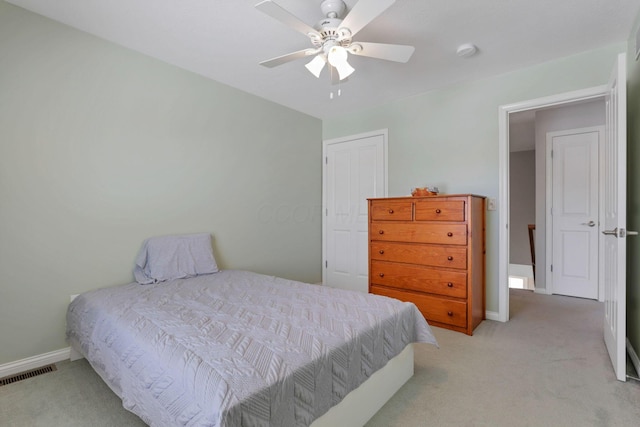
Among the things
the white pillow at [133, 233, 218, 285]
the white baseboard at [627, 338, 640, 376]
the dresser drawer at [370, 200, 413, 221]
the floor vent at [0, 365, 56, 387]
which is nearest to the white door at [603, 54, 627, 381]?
the white baseboard at [627, 338, 640, 376]

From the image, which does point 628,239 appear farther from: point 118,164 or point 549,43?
point 118,164

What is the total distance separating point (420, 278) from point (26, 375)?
10.1ft

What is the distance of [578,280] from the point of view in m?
3.87

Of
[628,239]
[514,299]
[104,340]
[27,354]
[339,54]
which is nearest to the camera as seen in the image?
[104,340]

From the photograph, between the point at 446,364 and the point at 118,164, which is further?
the point at 118,164

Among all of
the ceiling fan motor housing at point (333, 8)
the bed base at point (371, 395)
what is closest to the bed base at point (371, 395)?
the bed base at point (371, 395)

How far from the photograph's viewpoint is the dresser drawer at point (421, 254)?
2.73 metres

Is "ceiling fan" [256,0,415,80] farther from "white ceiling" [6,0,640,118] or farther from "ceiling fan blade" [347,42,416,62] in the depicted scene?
"white ceiling" [6,0,640,118]

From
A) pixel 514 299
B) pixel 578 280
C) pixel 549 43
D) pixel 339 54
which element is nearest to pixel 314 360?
pixel 339 54

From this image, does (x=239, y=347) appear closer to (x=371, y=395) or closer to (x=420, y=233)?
(x=371, y=395)

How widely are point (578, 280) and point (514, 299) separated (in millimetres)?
862

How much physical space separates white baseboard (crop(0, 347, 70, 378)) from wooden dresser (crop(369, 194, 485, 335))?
266 centimetres

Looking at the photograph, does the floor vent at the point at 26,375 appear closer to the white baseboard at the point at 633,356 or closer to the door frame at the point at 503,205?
the door frame at the point at 503,205

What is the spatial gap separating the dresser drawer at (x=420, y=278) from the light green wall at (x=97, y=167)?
139 cm
